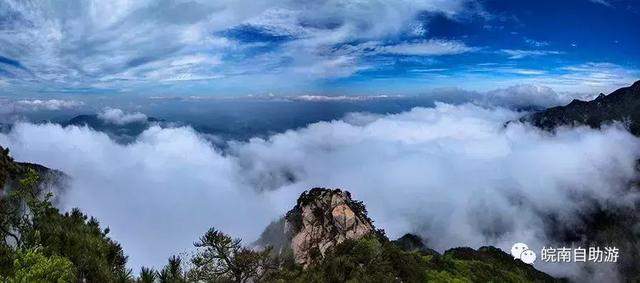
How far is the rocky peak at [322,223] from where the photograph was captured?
9088 cm

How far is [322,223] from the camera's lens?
95.6m

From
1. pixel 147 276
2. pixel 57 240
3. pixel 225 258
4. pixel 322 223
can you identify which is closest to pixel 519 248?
pixel 322 223

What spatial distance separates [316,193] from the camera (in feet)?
333

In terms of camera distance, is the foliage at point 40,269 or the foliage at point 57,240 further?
the foliage at point 57,240

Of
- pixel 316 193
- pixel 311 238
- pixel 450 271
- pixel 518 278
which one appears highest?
pixel 316 193

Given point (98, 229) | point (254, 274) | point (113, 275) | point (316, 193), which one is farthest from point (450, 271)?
point (113, 275)

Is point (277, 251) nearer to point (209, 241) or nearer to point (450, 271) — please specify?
point (450, 271)

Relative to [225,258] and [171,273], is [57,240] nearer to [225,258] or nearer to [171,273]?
[171,273]

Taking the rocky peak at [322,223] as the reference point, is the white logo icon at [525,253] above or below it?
below

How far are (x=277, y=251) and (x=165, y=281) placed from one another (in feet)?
263

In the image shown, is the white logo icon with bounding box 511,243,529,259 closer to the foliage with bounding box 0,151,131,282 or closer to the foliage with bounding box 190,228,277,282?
the foliage with bounding box 190,228,277,282

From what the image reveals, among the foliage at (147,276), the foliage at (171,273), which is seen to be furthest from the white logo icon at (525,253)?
the foliage at (147,276)

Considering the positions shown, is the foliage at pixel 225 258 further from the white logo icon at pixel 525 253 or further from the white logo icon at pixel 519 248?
the white logo icon at pixel 519 248

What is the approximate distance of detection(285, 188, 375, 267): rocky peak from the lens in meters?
90.9
